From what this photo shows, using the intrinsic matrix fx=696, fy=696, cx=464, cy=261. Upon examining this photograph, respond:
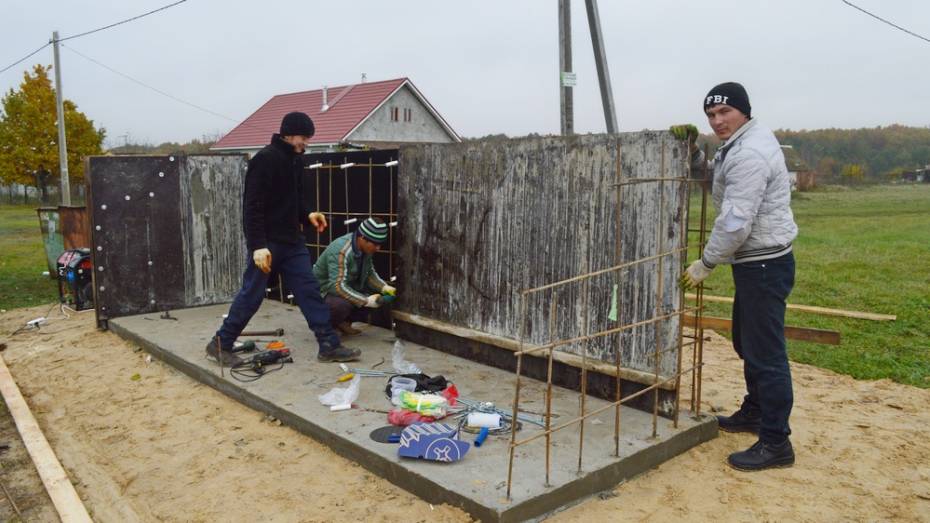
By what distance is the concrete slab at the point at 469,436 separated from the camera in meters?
3.44

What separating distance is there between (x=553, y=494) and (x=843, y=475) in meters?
1.76

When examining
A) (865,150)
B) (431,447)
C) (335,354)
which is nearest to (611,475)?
(431,447)

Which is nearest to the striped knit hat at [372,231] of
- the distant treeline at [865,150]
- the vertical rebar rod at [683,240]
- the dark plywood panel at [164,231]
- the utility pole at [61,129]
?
the vertical rebar rod at [683,240]

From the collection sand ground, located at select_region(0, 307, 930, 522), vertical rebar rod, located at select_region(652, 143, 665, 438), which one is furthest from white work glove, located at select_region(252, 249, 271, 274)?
vertical rebar rod, located at select_region(652, 143, 665, 438)

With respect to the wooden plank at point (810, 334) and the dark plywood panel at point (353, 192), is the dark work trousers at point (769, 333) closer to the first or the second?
the wooden plank at point (810, 334)

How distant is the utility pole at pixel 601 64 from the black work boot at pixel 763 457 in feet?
20.7

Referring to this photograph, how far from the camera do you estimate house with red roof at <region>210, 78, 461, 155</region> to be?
29.6 meters

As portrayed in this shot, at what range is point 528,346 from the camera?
521cm

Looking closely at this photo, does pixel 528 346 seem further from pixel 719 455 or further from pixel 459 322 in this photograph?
pixel 719 455

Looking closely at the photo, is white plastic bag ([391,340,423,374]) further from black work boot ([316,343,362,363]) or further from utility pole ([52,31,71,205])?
utility pole ([52,31,71,205])

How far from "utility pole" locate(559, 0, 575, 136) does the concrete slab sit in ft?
15.2

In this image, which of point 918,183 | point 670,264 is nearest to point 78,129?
point 670,264

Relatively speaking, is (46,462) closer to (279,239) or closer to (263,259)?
(263,259)

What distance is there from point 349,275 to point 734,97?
3.59 m
